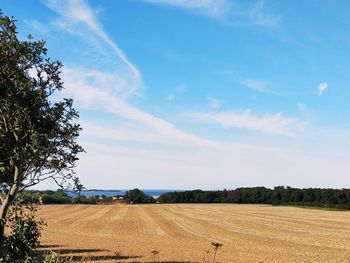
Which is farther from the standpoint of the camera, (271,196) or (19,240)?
(271,196)

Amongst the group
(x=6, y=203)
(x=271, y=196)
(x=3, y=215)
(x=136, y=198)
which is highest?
(x=271, y=196)

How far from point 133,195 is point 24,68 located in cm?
17186

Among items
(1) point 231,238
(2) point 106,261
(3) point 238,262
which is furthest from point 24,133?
(1) point 231,238

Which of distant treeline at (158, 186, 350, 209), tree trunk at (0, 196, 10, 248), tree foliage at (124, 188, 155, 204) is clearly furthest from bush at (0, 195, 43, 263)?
tree foliage at (124, 188, 155, 204)

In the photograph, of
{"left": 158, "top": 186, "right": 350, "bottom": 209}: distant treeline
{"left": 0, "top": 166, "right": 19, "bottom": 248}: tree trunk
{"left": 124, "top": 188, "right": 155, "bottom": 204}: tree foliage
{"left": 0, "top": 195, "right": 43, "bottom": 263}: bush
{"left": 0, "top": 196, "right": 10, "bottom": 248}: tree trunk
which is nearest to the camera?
{"left": 0, "top": 195, "right": 43, "bottom": 263}: bush

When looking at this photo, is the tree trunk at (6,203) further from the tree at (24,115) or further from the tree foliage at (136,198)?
the tree foliage at (136,198)

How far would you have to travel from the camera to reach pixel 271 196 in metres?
175

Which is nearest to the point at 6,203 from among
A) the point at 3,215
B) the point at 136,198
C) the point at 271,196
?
the point at 3,215

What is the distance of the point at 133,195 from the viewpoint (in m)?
184

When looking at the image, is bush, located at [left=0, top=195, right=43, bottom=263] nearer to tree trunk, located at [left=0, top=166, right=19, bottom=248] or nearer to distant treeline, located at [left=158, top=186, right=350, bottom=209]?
tree trunk, located at [left=0, top=166, right=19, bottom=248]

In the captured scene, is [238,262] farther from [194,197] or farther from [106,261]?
[194,197]

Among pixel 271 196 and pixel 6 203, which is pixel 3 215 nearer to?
pixel 6 203

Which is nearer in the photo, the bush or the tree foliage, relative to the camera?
the bush

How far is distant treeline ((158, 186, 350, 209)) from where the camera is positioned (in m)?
145
